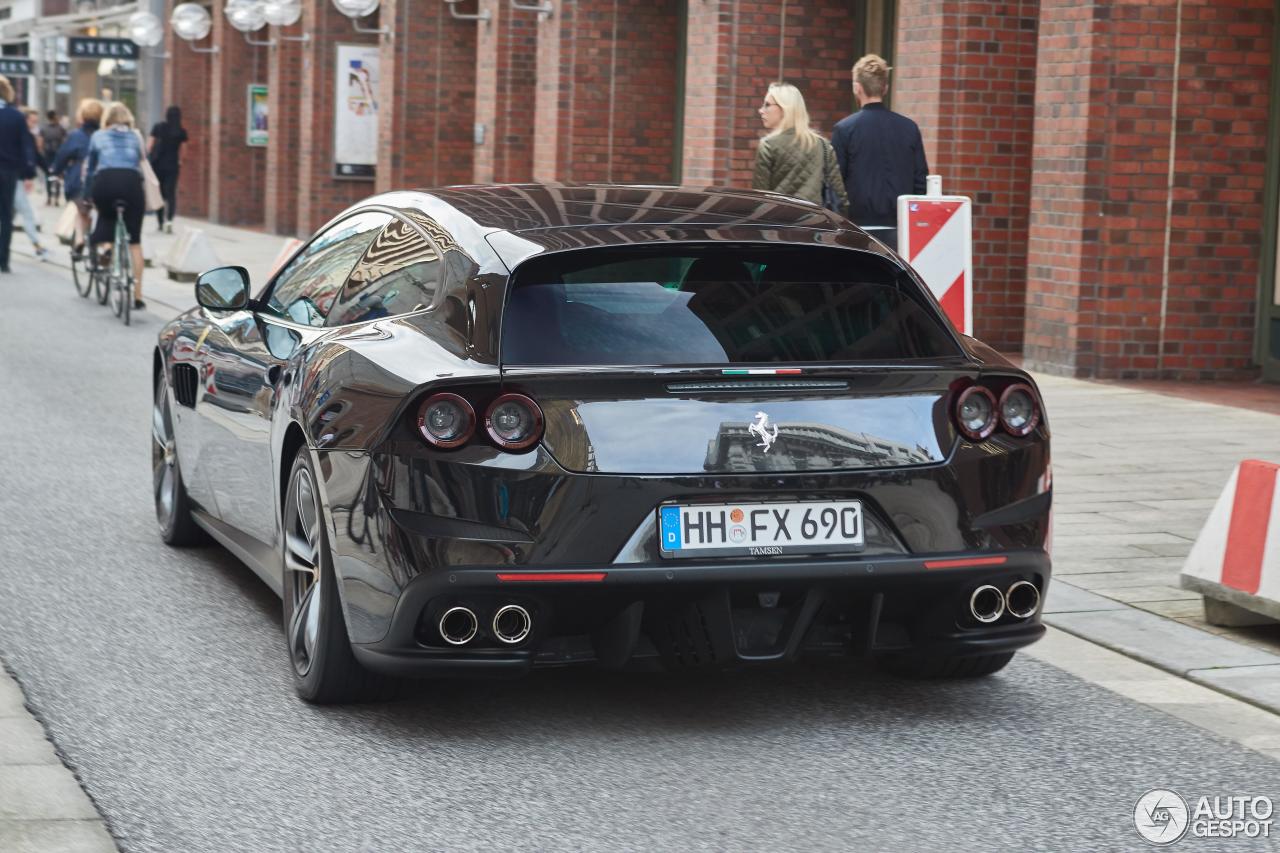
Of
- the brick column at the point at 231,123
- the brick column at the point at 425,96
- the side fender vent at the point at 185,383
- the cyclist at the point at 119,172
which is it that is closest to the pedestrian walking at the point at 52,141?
the brick column at the point at 231,123

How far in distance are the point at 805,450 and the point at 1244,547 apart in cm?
207

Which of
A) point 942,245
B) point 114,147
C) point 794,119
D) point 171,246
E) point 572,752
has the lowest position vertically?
point 572,752

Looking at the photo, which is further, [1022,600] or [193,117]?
[193,117]

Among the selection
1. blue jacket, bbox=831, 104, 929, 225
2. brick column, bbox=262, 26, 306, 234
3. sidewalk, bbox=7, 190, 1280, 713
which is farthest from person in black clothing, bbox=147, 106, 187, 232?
blue jacket, bbox=831, 104, 929, 225

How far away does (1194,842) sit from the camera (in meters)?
4.41

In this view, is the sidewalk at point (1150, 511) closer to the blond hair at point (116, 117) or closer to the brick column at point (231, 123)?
the blond hair at point (116, 117)

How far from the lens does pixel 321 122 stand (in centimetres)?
3222

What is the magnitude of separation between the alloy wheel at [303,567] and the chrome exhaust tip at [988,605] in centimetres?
168

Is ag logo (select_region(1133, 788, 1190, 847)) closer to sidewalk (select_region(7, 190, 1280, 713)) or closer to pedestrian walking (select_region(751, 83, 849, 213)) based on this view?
sidewalk (select_region(7, 190, 1280, 713))

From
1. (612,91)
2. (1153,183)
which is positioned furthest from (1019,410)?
(612,91)

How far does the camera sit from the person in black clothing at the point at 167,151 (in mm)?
33031

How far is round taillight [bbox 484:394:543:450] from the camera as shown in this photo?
16.0 ft

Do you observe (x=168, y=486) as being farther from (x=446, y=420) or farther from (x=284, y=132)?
(x=284, y=132)

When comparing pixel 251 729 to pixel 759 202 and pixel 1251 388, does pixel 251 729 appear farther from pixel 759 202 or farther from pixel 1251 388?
pixel 1251 388
